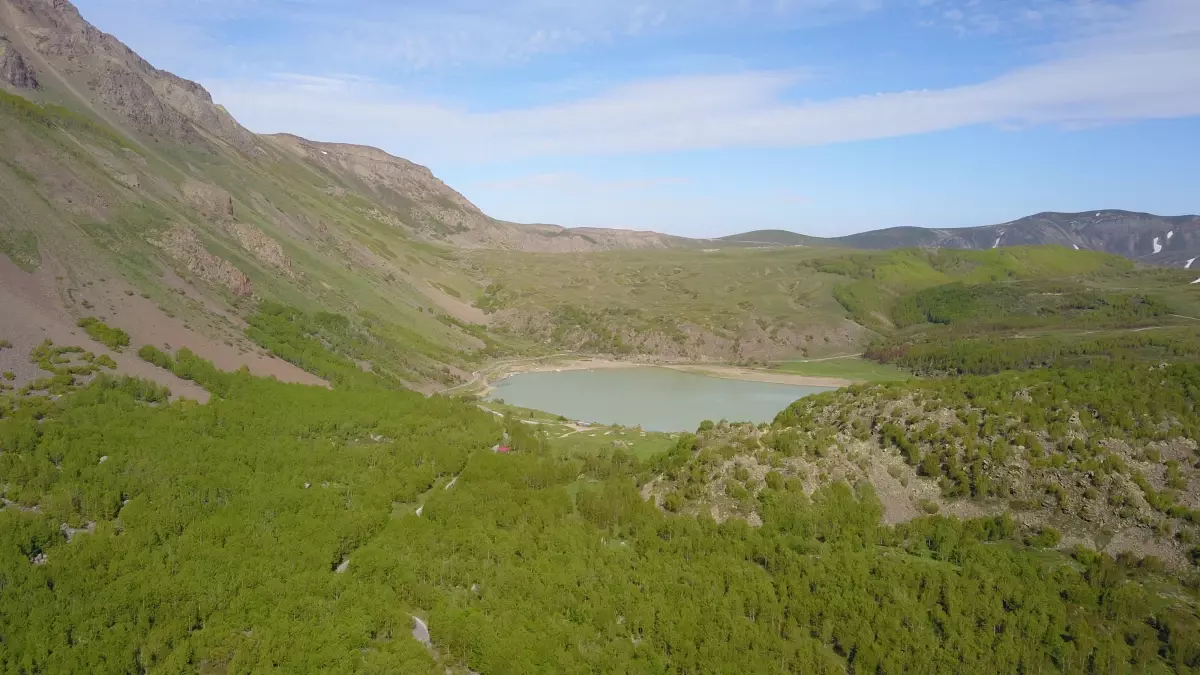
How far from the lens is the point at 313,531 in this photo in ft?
89.1

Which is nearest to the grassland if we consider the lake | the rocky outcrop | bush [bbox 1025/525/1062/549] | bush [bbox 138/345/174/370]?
the lake

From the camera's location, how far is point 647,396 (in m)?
74.7

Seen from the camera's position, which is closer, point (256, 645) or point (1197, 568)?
point (256, 645)

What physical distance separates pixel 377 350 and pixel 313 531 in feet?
136

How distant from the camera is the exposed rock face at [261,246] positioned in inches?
2842

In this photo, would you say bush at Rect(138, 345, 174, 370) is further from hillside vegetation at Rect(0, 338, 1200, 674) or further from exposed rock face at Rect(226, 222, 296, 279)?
exposed rock face at Rect(226, 222, 296, 279)

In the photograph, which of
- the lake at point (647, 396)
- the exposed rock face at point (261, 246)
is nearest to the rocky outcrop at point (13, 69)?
the exposed rock face at point (261, 246)

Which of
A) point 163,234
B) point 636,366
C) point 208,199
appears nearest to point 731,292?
point 636,366

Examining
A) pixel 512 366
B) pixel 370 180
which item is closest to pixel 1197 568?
pixel 512 366

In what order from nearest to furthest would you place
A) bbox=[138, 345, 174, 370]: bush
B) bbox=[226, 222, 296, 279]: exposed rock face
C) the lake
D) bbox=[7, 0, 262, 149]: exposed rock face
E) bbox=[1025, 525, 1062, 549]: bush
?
bbox=[1025, 525, 1062, 549]: bush → bbox=[138, 345, 174, 370]: bush → the lake → bbox=[226, 222, 296, 279]: exposed rock face → bbox=[7, 0, 262, 149]: exposed rock face

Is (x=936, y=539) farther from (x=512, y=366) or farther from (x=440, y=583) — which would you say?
(x=512, y=366)

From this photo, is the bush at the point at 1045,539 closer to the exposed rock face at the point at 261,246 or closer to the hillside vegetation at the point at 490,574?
the hillside vegetation at the point at 490,574

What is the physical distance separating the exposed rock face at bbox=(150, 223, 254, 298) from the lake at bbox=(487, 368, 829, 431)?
968 inches

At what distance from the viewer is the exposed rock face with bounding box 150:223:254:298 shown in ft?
188
